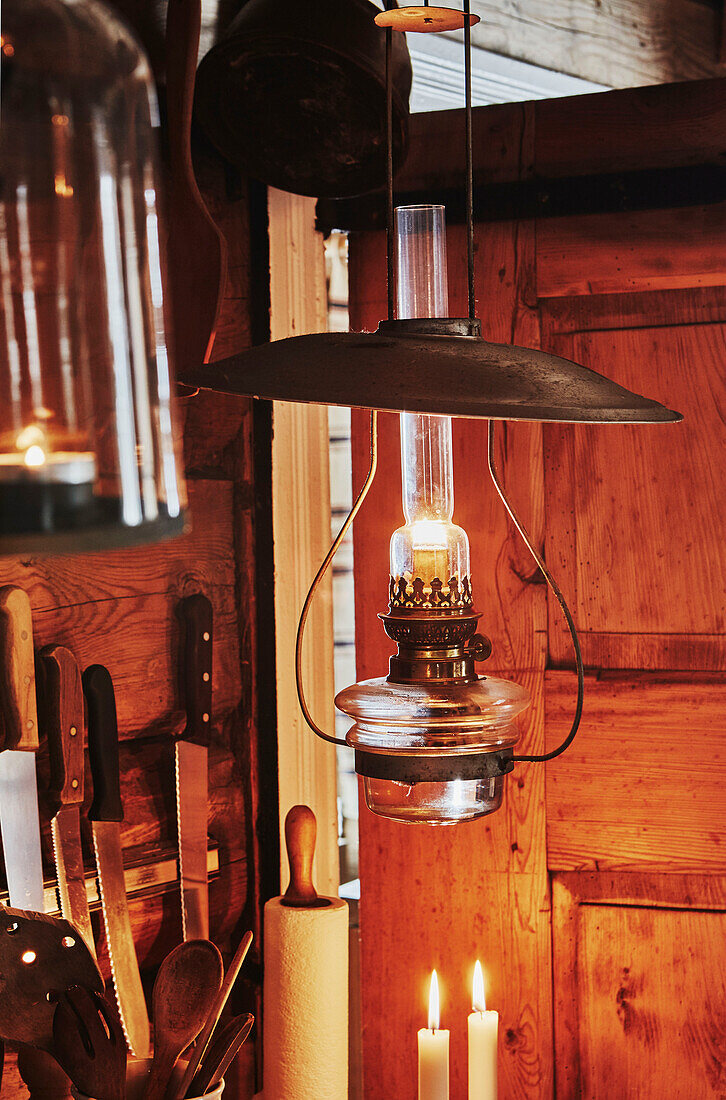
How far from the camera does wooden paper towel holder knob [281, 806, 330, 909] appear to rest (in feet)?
4.02

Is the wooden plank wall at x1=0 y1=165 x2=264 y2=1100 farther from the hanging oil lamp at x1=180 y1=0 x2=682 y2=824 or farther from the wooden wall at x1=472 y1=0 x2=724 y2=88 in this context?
the wooden wall at x1=472 y1=0 x2=724 y2=88

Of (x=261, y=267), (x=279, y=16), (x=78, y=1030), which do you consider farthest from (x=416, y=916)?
(x=279, y=16)

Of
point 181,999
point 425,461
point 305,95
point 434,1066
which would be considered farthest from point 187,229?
point 434,1066

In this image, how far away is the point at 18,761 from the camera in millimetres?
1035

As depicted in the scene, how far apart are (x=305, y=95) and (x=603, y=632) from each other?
0.72m

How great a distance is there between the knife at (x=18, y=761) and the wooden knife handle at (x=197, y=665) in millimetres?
241

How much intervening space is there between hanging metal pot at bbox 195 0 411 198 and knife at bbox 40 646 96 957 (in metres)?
0.63

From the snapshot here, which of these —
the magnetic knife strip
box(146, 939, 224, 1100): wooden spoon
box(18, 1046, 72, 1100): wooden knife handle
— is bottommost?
box(18, 1046, 72, 1100): wooden knife handle

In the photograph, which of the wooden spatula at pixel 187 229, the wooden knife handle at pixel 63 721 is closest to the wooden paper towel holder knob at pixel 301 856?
the wooden knife handle at pixel 63 721

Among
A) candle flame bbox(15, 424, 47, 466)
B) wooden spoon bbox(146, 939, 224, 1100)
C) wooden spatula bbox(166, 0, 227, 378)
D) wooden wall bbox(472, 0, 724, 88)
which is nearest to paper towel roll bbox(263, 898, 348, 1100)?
wooden spoon bbox(146, 939, 224, 1100)

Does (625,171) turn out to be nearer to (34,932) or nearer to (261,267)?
(261,267)

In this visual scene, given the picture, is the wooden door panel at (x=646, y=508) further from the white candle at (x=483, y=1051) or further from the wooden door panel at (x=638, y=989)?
the white candle at (x=483, y=1051)

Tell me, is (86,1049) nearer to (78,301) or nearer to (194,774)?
(194,774)

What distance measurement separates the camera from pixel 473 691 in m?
0.92
